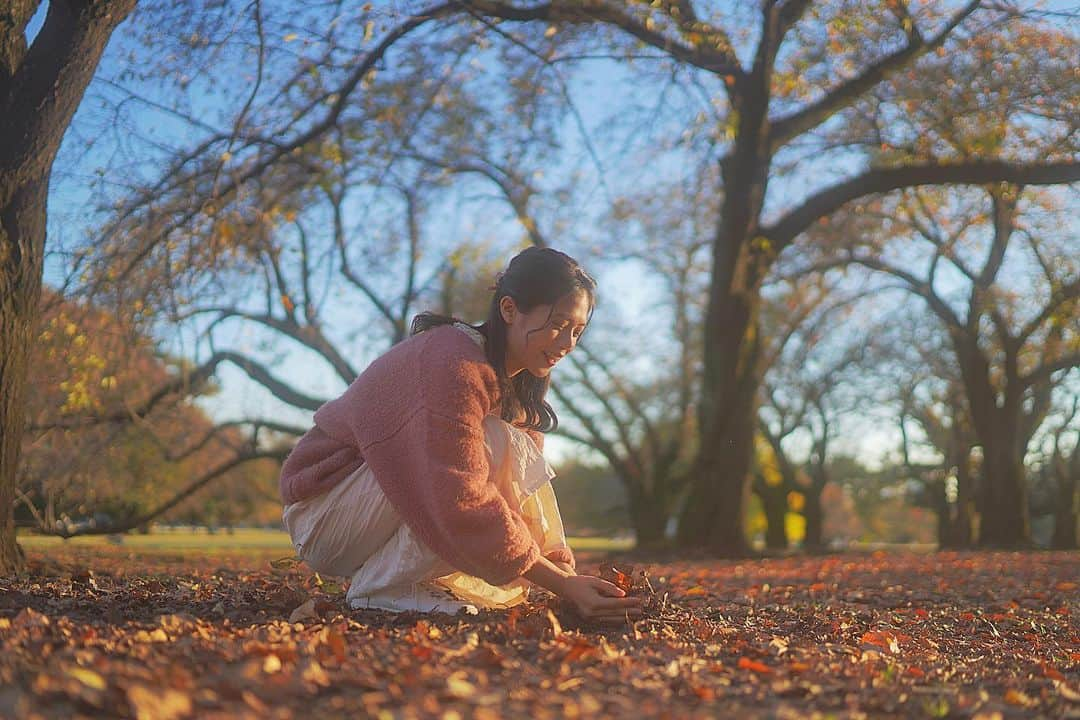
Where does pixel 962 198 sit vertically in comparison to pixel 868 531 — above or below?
above

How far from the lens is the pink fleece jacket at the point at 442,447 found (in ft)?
10.5

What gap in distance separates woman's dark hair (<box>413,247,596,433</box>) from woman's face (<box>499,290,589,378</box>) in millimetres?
22

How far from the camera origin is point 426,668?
234 centimetres

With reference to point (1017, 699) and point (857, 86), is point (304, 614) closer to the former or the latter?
point (1017, 699)

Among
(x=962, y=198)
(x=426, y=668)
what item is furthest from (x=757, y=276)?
(x=426, y=668)

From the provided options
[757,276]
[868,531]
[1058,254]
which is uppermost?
[1058,254]

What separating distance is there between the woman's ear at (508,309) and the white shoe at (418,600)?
979 mm

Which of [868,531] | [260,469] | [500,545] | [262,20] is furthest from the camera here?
[868,531]

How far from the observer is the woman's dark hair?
3549 mm

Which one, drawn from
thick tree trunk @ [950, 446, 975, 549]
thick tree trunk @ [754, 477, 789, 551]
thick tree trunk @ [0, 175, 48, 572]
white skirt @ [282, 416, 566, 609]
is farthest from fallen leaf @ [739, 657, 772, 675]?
thick tree trunk @ [754, 477, 789, 551]

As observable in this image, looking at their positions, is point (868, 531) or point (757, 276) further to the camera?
point (868, 531)

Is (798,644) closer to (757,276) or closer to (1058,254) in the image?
(757,276)

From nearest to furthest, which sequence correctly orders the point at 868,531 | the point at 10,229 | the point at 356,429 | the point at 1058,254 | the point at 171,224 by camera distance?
the point at 356,429 < the point at 10,229 < the point at 171,224 < the point at 1058,254 < the point at 868,531

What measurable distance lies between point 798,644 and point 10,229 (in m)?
4.14
